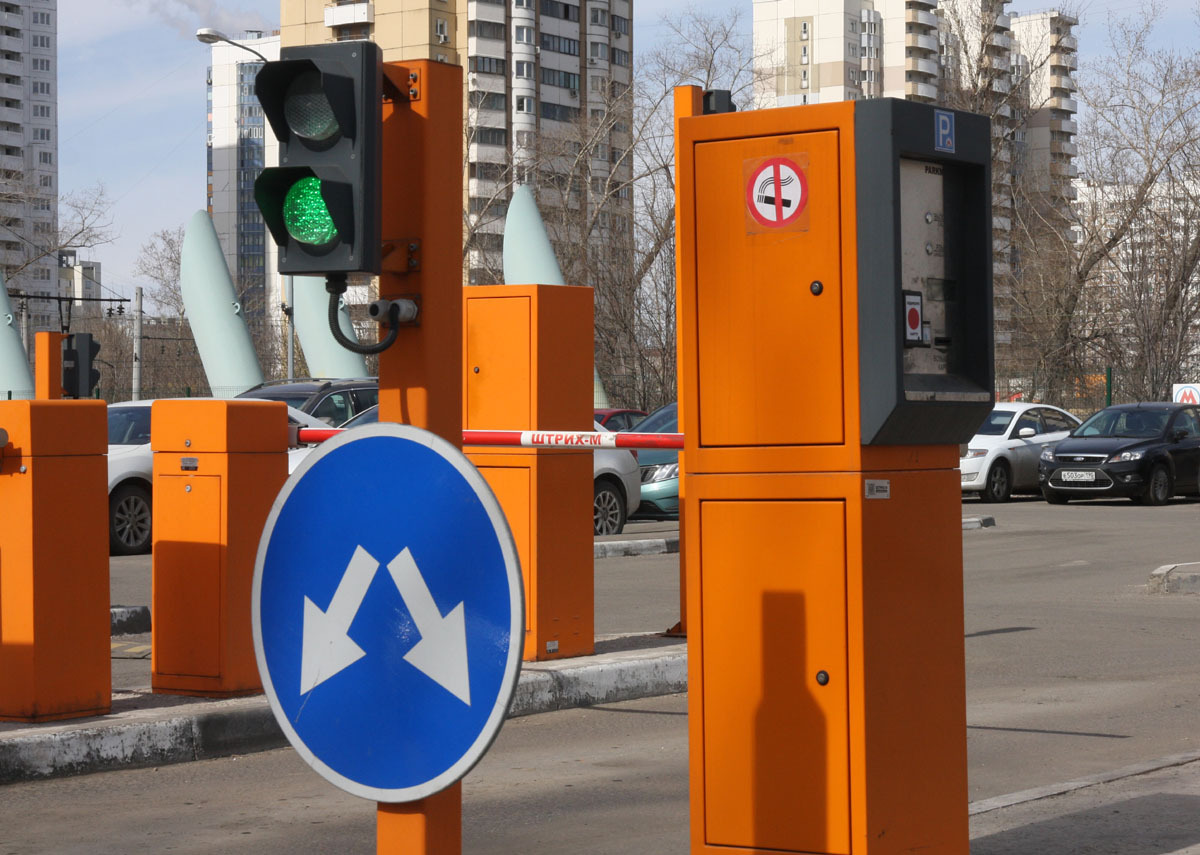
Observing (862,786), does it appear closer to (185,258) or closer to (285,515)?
(285,515)

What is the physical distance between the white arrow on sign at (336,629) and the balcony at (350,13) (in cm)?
9487

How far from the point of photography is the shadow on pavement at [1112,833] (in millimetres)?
5492

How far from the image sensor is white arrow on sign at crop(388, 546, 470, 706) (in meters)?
3.11

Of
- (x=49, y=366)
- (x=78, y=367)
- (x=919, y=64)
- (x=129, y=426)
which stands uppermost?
(x=919, y=64)

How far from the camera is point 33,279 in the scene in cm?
14212

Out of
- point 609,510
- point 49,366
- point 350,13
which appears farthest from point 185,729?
point 350,13

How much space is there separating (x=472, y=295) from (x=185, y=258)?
36049 mm

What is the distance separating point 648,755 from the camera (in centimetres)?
754

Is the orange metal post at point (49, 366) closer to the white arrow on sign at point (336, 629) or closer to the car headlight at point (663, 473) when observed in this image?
the white arrow on sign at point (336, 629)

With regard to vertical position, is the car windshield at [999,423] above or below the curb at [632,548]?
above

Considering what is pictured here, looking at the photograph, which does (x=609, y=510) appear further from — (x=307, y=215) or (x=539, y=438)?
(x=307, y=215)

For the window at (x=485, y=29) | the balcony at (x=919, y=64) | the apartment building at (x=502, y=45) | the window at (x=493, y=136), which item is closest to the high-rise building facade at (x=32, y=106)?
the window at (x=493, y=136)

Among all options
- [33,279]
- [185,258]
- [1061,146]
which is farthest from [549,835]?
[33,279]

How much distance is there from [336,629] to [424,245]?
2.92 feet
